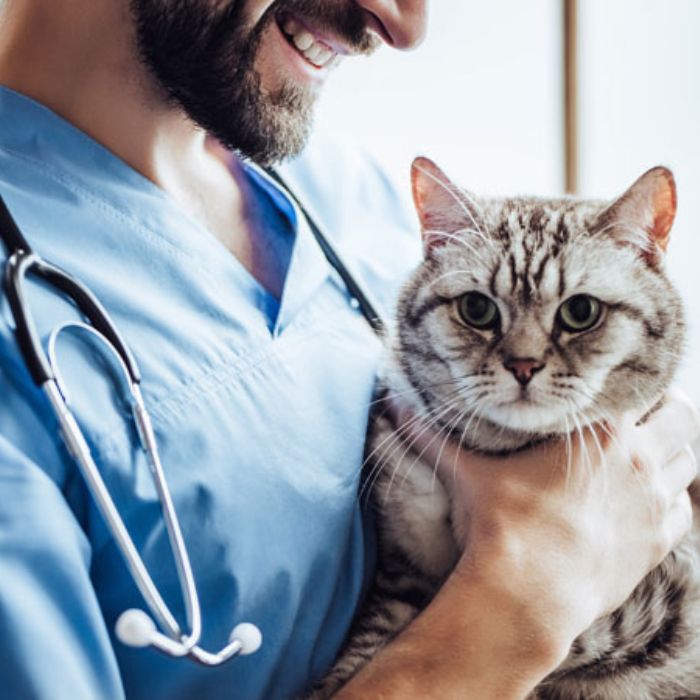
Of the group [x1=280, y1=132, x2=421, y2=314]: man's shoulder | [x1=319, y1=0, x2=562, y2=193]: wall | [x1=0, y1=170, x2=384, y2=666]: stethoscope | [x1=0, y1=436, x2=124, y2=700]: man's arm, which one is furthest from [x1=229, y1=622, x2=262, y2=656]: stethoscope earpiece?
[x1=319, y1=0, x2=562, y2=193]: wall

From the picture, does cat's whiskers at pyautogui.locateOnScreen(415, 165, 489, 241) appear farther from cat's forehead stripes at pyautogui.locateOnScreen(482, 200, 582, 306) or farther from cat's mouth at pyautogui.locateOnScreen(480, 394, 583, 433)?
cat's mouth at pyautogui.locateOnScreen(480, 394, 583, 433)

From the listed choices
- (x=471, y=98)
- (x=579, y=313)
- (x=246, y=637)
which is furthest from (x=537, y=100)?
(x=246, y=637)

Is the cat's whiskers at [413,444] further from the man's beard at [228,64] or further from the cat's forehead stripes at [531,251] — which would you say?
the man's beard at [228,64]

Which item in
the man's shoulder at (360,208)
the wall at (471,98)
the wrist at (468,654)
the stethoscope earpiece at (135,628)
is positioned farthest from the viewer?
the wall at (471,98)

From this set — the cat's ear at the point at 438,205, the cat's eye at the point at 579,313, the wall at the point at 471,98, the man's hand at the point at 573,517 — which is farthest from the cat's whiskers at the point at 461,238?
the wall at the point at 471,98

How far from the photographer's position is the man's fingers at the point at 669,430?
93cm

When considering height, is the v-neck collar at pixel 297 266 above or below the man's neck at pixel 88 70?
below

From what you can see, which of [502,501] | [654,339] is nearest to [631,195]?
[654,339]

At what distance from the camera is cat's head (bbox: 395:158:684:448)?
2.89ft

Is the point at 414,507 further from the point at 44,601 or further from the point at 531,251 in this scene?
the point at 44,601

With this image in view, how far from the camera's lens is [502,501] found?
2.78 feet

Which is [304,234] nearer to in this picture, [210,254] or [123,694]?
[210,254]

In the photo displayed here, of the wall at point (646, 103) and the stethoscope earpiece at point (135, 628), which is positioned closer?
the stethoscope earpiece at point (135, 628)

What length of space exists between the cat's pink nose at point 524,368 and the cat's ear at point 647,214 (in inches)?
6.9
